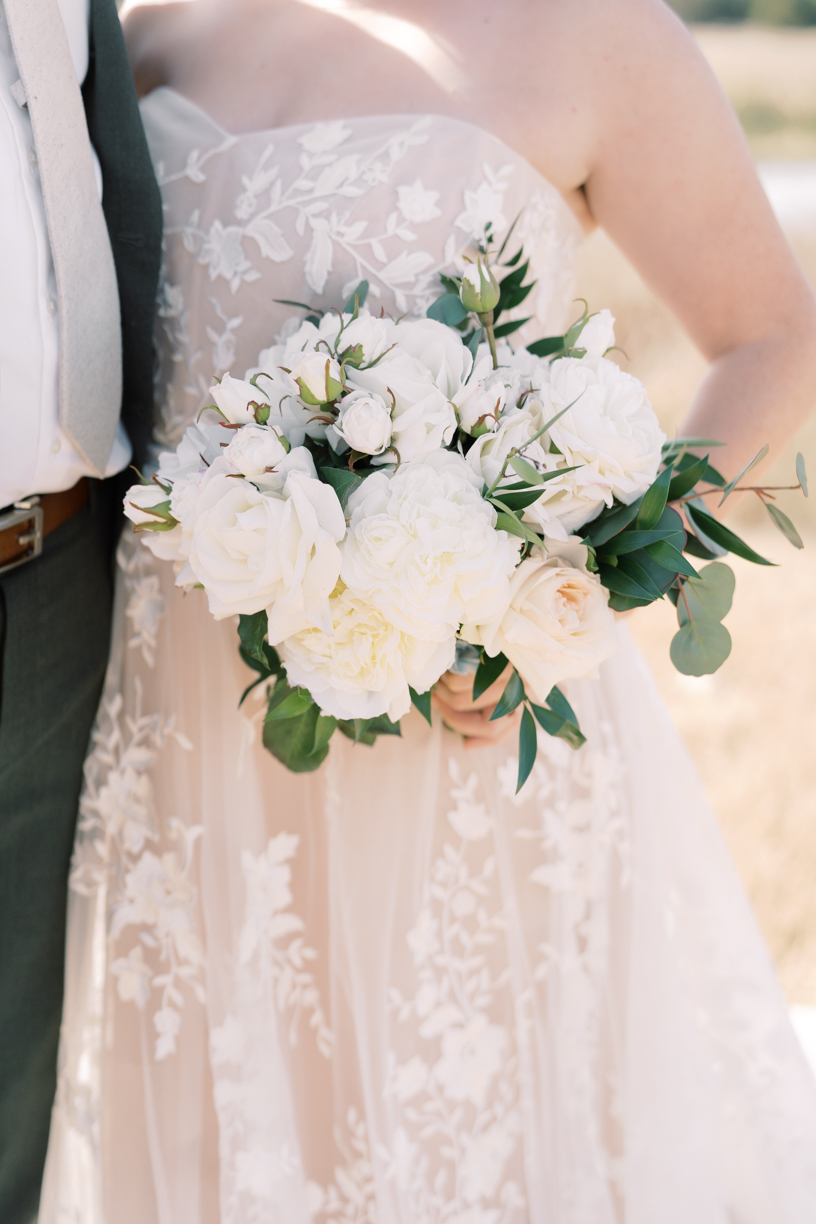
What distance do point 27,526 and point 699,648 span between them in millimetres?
675

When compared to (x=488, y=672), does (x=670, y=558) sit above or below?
above

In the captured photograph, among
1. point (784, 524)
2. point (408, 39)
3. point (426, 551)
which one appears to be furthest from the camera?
point (408, 39)

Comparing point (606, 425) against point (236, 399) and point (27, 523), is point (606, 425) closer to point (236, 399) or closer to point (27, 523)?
point (236, 399)

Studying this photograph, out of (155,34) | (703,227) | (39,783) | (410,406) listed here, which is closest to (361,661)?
(410,406)

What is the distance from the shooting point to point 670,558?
682 millimetres

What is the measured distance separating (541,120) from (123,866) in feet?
3.29

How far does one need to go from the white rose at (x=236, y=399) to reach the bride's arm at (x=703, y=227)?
0.58m

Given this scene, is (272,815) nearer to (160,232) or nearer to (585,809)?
(585,809)

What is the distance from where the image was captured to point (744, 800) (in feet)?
8.45

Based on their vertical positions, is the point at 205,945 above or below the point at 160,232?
below

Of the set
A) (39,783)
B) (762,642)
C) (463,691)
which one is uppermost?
(463,691)

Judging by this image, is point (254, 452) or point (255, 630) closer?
point (254, 452)

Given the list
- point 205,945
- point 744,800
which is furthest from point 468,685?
point 744,800

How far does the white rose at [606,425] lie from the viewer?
67 centimetres
